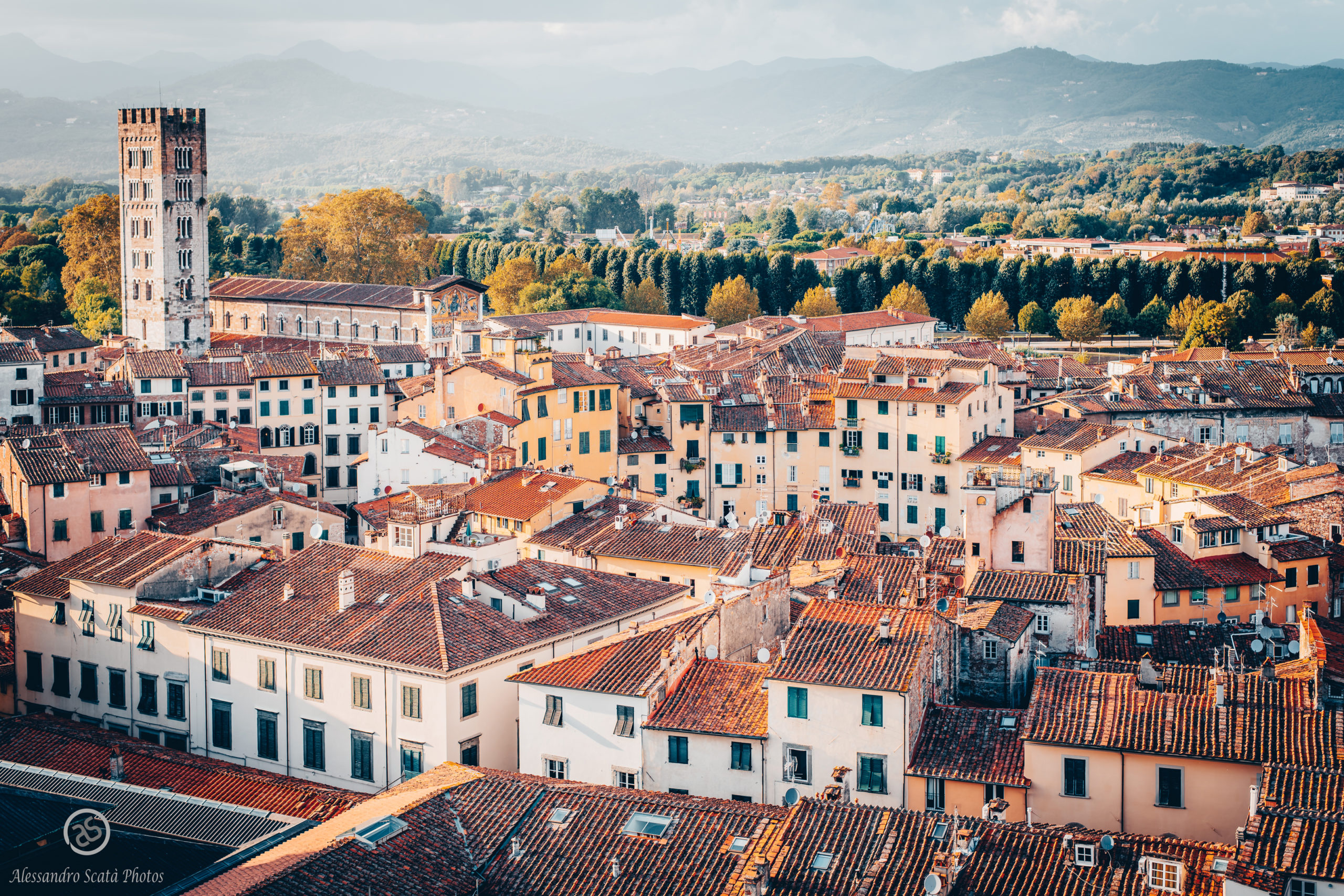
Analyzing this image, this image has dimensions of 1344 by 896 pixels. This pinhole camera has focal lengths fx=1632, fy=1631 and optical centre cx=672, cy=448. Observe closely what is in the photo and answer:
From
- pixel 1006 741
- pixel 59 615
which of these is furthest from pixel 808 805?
pixel 59 615

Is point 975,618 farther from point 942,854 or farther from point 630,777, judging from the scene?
point 942,854

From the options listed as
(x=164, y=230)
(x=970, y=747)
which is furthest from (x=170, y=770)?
(x=164, y=230)

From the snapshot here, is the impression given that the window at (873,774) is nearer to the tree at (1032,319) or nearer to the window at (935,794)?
the window at (935,794)

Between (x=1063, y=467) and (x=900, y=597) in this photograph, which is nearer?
(x=900, y=597)

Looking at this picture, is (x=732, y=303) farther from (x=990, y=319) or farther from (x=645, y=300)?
(x=990, y=319)

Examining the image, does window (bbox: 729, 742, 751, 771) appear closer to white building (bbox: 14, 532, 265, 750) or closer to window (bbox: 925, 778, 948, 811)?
window (bbox: 925, 778, 948, 811)

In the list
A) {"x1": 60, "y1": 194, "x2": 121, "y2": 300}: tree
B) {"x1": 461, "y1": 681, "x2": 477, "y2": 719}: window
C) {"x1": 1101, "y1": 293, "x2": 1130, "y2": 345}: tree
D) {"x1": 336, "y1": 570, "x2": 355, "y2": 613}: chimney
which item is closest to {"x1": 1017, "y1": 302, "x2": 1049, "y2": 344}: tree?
{"x1": 1101, "y1": 293, "x2": 1130, "y2": 345}: tree

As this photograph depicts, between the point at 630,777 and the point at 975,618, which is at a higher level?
the point at 975,618
